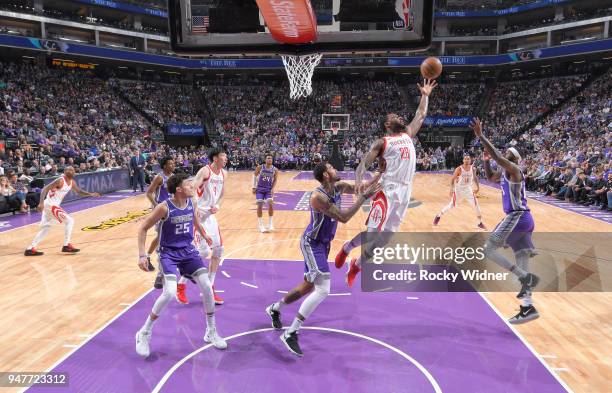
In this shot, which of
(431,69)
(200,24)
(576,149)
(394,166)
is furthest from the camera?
(576,149)

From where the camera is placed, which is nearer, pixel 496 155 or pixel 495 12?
pixel 496 155

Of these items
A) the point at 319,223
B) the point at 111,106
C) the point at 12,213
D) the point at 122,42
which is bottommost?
the point at 12,213

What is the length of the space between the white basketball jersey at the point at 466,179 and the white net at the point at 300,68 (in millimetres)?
4736

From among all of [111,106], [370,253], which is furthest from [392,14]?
[111,106]

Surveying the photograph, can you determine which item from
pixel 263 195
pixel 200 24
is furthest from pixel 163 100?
pixel 200 24

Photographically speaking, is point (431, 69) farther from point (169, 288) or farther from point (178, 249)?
point (169, 288)

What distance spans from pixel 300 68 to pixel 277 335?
19.9 ft

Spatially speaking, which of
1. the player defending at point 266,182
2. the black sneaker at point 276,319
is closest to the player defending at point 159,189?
the black sneaker at point 276,319

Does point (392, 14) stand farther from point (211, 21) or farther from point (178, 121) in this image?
point (178, 121)

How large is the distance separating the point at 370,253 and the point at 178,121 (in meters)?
33.1

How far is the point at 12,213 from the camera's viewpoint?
1320cm

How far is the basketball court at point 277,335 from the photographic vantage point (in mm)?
4082

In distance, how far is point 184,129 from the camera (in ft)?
113

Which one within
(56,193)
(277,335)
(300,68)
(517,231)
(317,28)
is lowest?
(277,335)
